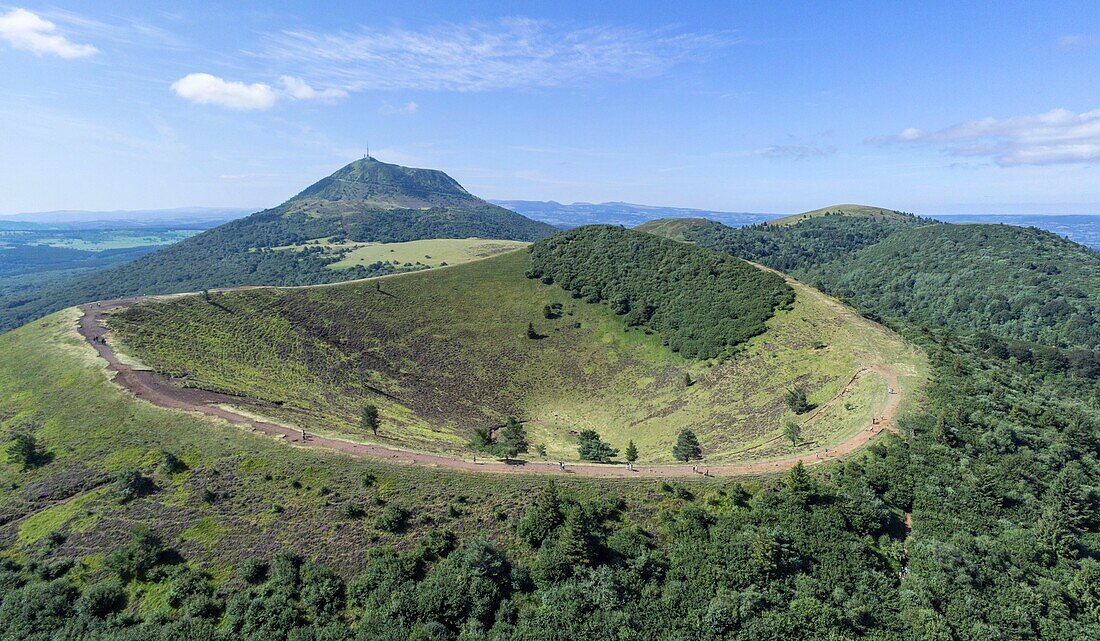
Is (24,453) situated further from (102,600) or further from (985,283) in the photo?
(985,283)

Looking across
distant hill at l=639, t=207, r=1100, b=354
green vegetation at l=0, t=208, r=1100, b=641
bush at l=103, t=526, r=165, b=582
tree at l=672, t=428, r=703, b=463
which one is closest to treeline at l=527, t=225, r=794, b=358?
distant hill at l=639, t=207, r=1100, b=354

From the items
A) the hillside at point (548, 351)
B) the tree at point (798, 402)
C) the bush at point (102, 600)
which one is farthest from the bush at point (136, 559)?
the tree at point (798, 402)

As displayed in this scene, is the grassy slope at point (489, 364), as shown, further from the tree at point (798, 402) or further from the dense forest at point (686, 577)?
the dense forest at point (686, 577)

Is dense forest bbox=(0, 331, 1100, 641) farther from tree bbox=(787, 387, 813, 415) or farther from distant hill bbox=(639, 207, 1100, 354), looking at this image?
distant hill bbox=(639, 207, 1100, 354)

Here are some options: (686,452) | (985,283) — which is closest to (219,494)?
(686,452)

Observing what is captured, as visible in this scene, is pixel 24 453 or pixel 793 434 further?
pixel 793 434

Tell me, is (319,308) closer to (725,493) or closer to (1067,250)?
(725,493)

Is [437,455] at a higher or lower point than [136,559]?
higher
